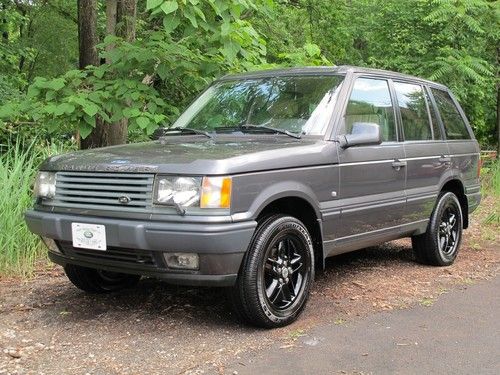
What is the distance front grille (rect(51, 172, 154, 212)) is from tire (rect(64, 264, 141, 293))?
78 cm

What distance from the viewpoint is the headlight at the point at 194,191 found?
11.9 ft

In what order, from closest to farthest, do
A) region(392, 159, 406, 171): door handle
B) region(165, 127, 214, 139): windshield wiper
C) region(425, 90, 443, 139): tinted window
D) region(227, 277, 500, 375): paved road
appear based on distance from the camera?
region(227, 277, 500, 375): paved road, region(165, 127, 214, 139): windshield wiper, region(392, 159, 406, 171): door handle, region(425, 90, 443, 139): tinted window

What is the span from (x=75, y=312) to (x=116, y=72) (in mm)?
3226

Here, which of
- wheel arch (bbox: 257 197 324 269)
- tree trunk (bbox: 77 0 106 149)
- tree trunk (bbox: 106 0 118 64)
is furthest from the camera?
tree trunk (bbox: 77 0 106 149)

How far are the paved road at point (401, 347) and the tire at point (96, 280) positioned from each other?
5.89ft

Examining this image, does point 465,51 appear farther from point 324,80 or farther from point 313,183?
point 313,183

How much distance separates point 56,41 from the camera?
17.0 m

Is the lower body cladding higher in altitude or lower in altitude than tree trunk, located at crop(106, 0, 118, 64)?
lower

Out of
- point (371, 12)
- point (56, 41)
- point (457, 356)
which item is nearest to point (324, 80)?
point (457, 356)

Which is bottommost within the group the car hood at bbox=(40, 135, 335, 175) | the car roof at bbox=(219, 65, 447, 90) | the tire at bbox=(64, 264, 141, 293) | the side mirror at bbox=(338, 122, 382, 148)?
the tire at bbox=(64, 264, 141, 293)

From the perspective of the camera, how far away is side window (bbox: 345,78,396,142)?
491 centimetres

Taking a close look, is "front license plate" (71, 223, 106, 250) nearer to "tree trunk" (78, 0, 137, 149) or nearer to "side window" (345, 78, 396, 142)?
"side window" (345, 78, 396, 142)

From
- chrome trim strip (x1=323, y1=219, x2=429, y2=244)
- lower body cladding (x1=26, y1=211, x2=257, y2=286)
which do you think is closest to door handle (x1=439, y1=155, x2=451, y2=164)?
chrome trim strip (x1=323, y1=219, x2=429, y2=244)

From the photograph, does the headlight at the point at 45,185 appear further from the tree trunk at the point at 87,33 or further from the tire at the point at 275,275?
the tree trunk at the point at 87,33
